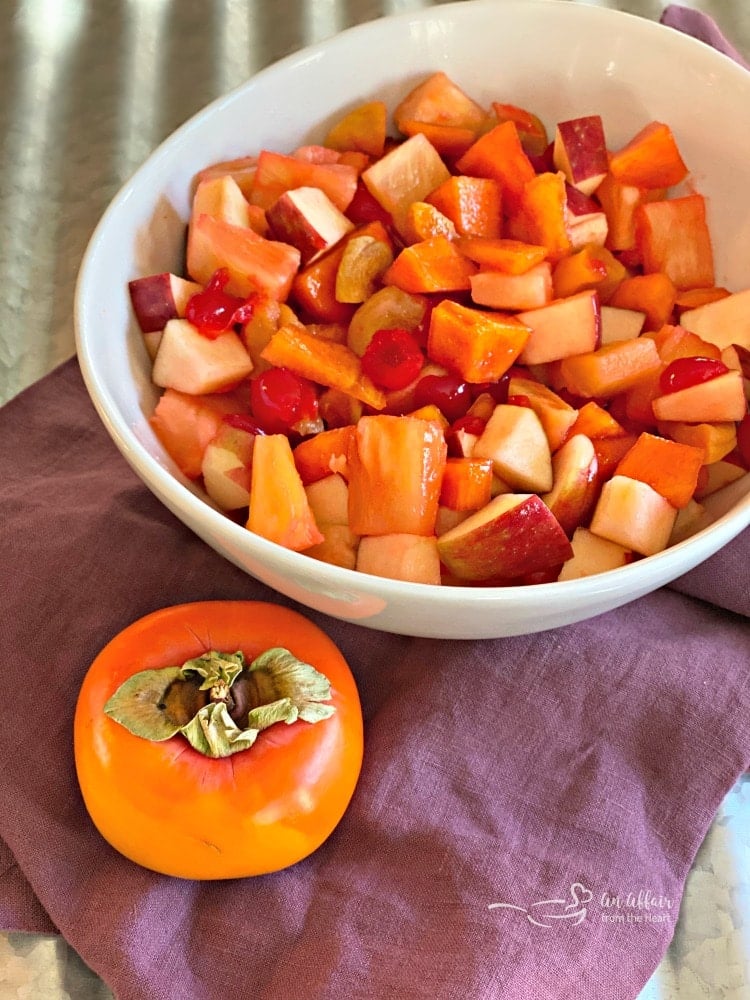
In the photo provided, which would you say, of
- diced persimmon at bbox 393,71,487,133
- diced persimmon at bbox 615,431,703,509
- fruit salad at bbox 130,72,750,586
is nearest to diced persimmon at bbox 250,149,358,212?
fruit salad at bbox 130,72,750,586

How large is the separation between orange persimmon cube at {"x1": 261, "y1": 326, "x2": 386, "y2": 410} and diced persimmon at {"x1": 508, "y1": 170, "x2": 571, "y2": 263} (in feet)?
0.82

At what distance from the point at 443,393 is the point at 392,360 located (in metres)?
0.06

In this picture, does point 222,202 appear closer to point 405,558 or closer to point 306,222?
point 306,222

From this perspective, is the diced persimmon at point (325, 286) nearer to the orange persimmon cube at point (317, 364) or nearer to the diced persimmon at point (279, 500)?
the orange persimmon cube at point (317, 364)

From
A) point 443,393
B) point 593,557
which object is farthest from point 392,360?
point 593,557

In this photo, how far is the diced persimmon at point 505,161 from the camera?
3.52ft

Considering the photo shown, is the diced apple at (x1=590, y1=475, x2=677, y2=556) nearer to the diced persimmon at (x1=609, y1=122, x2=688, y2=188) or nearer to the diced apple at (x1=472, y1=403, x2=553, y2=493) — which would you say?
the diced apple at (x1=472, y1=403, x2=553, y2=493)

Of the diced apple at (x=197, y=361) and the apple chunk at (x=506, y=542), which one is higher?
the apple chunk at (x=506, y=542)

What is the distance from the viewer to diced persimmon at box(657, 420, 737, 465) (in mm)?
922

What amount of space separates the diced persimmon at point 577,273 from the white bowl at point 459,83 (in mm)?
190

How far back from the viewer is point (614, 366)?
959 millimetres

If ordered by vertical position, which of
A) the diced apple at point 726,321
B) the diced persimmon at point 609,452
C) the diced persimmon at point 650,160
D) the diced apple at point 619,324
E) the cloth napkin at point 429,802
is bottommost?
the cloth napkin at point 429,802

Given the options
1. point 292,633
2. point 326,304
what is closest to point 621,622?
point 292,633

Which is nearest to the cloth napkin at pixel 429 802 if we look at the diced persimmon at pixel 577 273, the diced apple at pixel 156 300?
the diced apple at pixel 156 300
